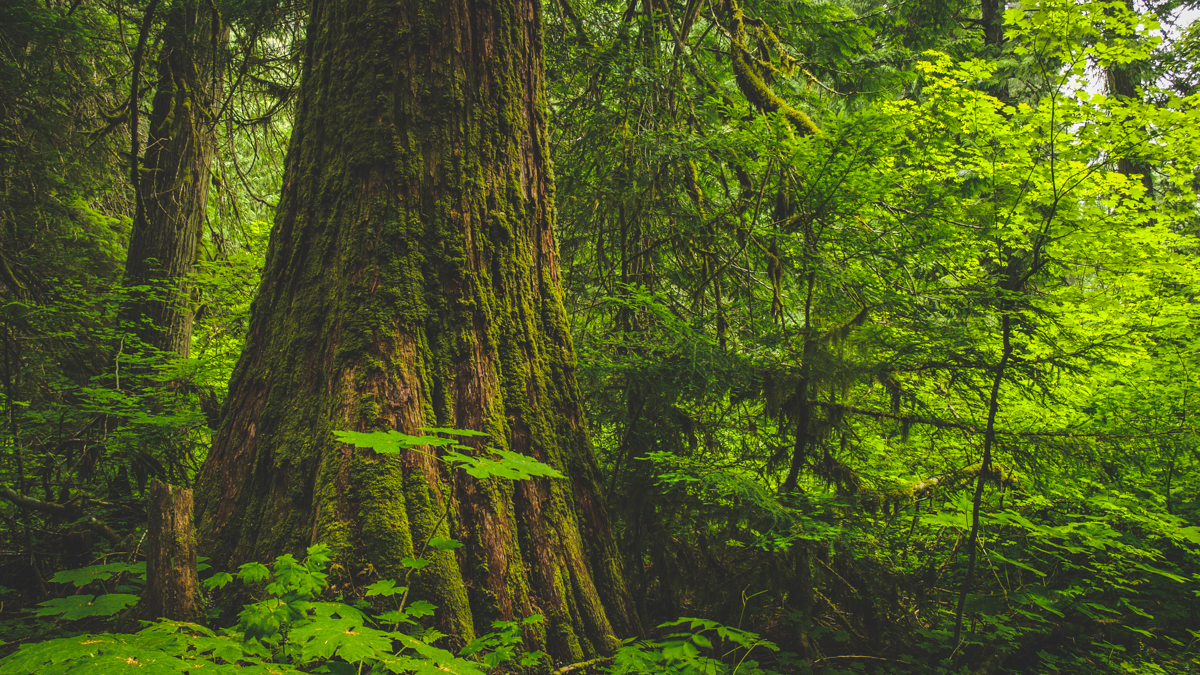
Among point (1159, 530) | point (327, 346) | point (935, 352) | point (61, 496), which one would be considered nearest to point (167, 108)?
point (61, 496)

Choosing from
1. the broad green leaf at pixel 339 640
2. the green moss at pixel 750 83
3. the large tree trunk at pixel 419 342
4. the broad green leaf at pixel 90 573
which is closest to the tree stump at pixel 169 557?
the broad green leaf at pixel 90 573

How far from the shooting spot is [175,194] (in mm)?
5840

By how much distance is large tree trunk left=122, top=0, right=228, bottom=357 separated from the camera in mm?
5066

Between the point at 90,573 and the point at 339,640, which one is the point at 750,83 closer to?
the point at 339,640

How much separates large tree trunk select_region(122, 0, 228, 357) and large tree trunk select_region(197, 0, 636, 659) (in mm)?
3510

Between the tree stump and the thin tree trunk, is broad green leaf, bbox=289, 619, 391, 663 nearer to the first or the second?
the tree stump

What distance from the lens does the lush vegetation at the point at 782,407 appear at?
1.87 m

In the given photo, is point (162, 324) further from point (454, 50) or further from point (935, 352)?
point (935, 352)

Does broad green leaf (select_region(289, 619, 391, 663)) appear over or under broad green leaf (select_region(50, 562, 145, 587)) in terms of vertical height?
over

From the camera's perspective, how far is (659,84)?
3.65 metres

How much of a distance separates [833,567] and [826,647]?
502mm

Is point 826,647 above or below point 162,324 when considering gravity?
below

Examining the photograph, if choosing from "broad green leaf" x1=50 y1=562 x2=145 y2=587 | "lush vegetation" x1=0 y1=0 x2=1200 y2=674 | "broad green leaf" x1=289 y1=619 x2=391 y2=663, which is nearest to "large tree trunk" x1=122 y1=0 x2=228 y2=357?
"lush vegetation" x1=0 y1=0 x2=1200 y2=674

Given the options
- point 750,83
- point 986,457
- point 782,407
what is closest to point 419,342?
point 782,407
